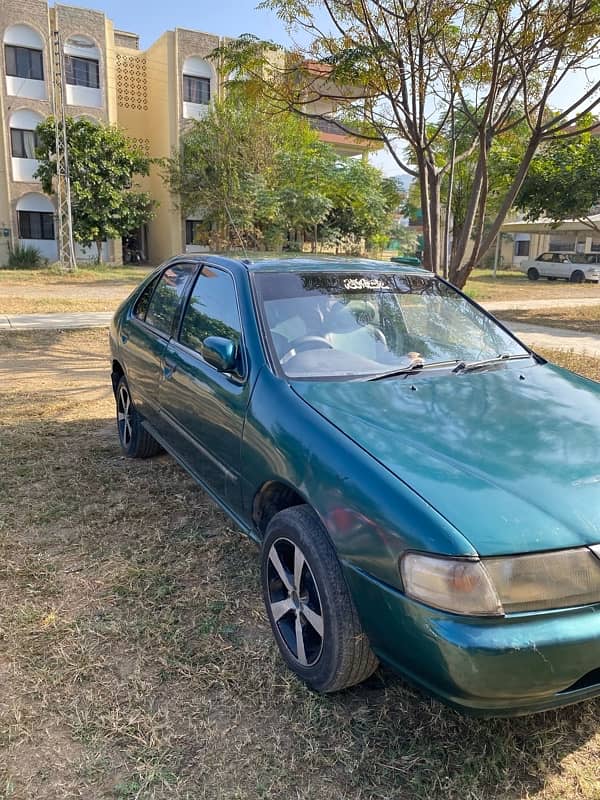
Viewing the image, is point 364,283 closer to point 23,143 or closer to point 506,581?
point 506,581

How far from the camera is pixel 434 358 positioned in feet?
10.6

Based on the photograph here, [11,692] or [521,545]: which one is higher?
[521,545]

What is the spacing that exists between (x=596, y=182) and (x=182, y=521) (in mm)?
14319

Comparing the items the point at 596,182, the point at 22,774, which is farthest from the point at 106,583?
the point at 596,182

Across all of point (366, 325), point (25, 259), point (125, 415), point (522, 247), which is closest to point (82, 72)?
point (25, 259)

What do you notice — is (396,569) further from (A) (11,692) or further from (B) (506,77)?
(B) (506,77)

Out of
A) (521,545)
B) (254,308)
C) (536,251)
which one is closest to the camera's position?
(521,545)

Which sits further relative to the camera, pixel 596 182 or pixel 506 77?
pixel 596 182

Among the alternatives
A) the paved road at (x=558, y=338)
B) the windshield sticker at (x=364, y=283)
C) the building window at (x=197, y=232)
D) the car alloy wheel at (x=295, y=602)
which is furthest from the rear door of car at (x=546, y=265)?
the car alloy wheel at (x=295, y=602)

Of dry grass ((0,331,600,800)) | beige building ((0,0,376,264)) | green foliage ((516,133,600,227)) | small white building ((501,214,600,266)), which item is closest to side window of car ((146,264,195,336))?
dry grass ((0,331,600,800))

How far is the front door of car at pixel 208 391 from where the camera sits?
2.96 meters

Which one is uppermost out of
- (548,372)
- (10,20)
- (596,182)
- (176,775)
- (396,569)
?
(10,20)

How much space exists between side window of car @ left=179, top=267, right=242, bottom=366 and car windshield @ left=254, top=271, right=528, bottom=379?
18 cm

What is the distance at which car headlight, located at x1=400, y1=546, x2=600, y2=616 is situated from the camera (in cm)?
186
